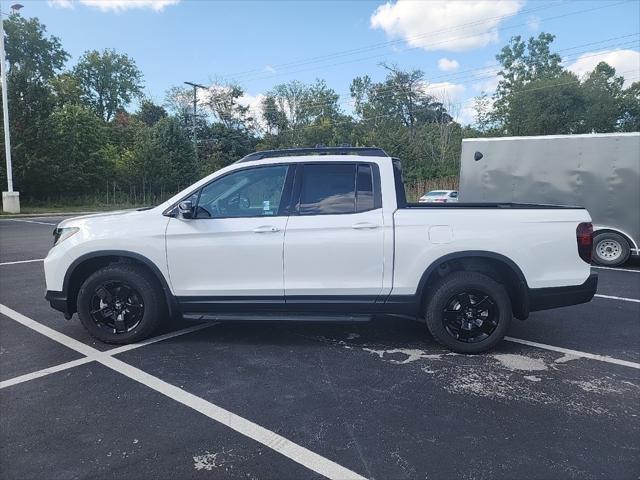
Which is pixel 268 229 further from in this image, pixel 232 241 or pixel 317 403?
pixel 317 403

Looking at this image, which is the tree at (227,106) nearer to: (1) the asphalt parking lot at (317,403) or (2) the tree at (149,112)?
(2) the tree at (149,112)

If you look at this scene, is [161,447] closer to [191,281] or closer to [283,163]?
[191,281]

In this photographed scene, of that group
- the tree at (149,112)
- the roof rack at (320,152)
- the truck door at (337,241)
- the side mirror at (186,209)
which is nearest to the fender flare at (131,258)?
the side mirror at (186,209)

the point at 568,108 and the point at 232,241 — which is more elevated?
the point at 568,108

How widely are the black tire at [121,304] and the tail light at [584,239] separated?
13.0ft

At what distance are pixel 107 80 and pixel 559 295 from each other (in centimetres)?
6683

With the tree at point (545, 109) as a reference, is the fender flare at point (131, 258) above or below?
below

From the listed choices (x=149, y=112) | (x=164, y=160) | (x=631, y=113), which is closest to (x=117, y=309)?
(x=164, y=160)

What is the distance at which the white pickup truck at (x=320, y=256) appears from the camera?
4.23 metres

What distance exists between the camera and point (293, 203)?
4434mm

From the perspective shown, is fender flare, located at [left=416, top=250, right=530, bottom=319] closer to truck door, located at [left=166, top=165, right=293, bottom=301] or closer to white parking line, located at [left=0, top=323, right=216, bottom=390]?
truck door, located at [left=166, top=165, right=293, bottom=301]

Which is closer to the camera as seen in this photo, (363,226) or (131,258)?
(363,226)

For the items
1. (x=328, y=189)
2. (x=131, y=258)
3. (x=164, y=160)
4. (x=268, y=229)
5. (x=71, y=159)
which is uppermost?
(x=164, y=160)

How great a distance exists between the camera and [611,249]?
936 centimetres
